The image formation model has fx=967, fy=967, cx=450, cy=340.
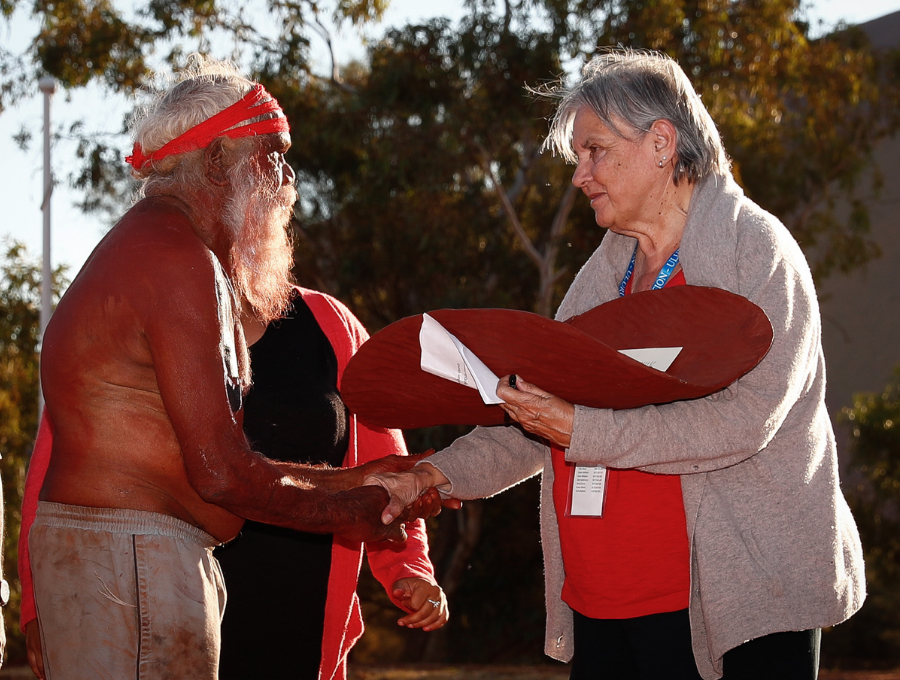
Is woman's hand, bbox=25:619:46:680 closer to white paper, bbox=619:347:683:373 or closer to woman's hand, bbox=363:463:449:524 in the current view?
woman's hand, bbox=363:463:449:524

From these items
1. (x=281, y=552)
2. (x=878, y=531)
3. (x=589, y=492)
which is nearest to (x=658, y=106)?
(x=589, y=492)

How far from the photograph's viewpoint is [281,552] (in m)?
2.66

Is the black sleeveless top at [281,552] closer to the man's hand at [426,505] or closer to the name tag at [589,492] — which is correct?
the man's hand at [426,505]

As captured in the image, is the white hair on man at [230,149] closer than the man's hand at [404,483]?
Yes

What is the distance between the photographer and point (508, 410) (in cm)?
211

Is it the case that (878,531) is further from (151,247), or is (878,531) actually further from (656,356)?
(151,247)

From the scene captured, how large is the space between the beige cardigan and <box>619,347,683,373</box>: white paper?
88 millimetres

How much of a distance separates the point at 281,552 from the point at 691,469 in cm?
120

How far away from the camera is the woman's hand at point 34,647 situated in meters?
2.30

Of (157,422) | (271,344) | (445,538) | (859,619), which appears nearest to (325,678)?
(271,344)

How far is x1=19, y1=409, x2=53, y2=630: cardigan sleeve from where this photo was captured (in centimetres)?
245

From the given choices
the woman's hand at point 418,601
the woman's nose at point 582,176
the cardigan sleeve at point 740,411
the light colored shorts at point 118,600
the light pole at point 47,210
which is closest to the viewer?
the light colored shorts at point 118,600

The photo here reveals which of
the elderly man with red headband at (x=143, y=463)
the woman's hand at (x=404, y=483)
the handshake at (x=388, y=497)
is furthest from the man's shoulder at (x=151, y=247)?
the woman's hand at (x=404, y=483)

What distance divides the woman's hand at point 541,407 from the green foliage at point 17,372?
10909 millimetres
